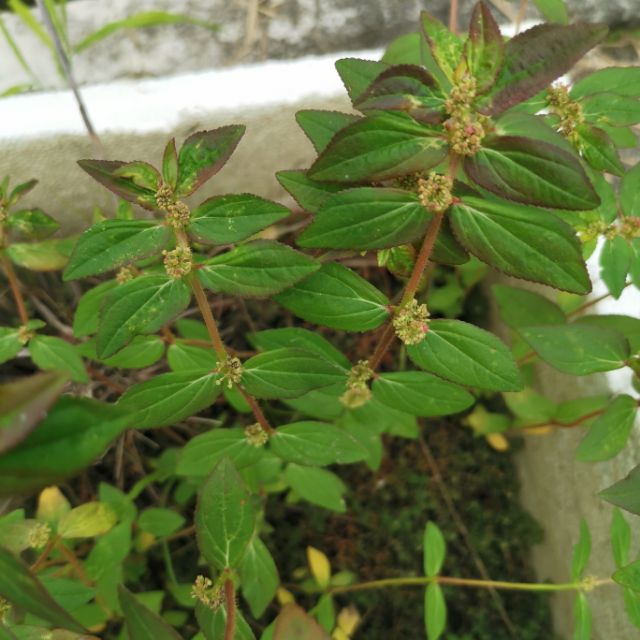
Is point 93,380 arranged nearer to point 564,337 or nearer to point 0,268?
point 0,268

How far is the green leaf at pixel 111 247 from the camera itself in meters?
0.67

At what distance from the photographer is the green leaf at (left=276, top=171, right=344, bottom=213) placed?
728 millimetres

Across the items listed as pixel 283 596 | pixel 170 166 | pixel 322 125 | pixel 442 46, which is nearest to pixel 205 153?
pixel 170 166

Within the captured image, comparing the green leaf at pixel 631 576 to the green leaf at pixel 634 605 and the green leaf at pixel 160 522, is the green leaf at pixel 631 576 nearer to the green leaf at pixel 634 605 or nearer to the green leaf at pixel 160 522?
the green leaf at pixel 634 605

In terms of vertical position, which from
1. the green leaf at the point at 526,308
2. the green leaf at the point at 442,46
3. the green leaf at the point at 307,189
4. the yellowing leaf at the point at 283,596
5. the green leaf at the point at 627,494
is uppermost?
the green leaf at the point at 442,46

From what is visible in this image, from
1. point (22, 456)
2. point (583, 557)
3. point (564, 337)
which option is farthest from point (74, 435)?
point (583, 557)

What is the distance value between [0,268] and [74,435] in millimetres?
1001

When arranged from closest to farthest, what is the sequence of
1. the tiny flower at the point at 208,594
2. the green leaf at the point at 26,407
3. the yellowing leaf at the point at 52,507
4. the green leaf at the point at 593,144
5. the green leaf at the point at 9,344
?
1. the green leaf at the point at 26,407
2. the tiny flower at the point at 208,594
3. the green leaf at the point at 593,144
4. the green leaf at the point at 9,344
5. the yellowing leaf at the point at 52,507

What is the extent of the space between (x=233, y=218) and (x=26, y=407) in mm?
340

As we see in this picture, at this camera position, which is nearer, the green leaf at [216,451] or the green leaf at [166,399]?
the green leaf at [166,399]

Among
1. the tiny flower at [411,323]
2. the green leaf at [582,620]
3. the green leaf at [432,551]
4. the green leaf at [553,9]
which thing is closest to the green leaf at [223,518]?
the tiny flower at [411,323]

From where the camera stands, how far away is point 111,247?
26.9 inches

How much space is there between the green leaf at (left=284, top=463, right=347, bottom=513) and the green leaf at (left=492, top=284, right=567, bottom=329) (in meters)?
0.38

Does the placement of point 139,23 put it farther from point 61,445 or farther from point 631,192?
point 61,445
